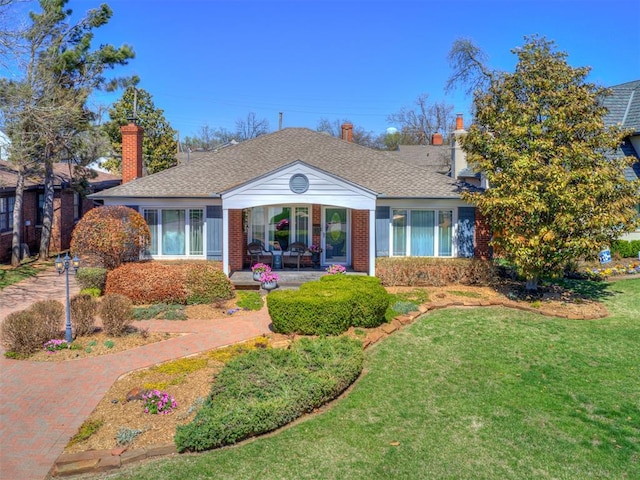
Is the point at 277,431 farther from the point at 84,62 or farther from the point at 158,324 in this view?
the point at 84,62

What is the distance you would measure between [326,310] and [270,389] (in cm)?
326

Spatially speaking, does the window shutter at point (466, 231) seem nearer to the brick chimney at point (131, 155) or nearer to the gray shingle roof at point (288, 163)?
the gray shingle roof at point (288, 163)

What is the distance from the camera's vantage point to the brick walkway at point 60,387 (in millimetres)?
6219

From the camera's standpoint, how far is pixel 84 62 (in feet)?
73.9

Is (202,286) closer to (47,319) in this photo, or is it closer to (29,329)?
(47,319)

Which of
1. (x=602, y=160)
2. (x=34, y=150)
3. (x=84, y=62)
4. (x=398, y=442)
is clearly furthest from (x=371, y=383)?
(x=84, y=62)

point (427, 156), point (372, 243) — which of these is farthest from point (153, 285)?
point (427, 156)

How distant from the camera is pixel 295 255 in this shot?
1780 cm

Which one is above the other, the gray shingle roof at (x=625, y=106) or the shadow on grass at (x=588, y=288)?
the gray shingle roof at (x=625, y=106)

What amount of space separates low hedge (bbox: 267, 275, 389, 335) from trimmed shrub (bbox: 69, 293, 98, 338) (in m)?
3.90

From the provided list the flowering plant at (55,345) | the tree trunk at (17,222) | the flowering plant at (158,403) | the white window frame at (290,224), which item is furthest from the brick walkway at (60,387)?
the tree trunk at (17,222)

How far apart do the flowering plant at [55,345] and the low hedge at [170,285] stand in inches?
138

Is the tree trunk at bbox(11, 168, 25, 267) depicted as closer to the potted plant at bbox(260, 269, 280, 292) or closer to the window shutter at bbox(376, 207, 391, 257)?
the potted plant at bbox(260, 269, 280, 292)

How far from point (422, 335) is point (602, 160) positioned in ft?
24.4
